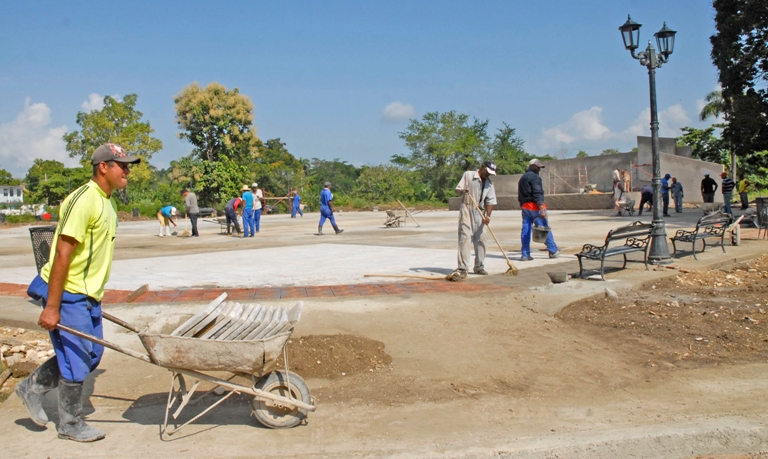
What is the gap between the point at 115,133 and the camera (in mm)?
56719

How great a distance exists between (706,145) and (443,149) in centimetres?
1989

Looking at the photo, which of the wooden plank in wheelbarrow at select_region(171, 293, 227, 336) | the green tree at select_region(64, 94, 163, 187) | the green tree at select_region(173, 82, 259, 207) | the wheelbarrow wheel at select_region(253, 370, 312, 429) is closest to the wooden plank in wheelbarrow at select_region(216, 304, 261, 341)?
the wooden plank in wheelbarrow at select_region(171, 293, 227, 336)

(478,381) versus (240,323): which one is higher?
(240,323)

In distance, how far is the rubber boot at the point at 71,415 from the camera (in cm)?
372

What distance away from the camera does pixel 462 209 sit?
9.50 m

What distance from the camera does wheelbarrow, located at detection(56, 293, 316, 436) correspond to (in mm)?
3614

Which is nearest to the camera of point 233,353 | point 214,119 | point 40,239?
point 233,353

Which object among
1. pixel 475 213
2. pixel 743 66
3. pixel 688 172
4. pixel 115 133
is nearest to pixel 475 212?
pixel 475 213

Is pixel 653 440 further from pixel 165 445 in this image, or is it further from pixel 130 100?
pixel 130 100

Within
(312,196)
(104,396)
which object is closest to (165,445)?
(104,396)

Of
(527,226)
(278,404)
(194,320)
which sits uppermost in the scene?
(527,226)

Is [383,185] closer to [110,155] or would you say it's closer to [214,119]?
[214,119]

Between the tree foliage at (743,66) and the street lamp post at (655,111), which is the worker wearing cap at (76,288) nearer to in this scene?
the street lamp post at (655,111)

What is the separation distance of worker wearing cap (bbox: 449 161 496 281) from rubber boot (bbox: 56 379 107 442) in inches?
241
